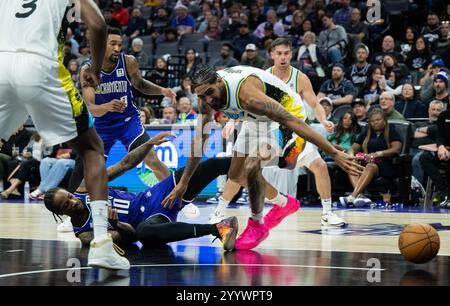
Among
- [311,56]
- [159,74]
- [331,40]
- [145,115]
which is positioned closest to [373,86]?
[311,56]

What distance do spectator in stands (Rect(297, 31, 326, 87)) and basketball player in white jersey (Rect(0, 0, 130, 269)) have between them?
28.7 feet

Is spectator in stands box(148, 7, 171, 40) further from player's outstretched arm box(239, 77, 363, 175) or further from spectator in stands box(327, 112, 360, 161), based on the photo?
player's outstretched arm box(239, 77, 363, 175)

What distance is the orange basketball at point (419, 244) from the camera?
489 cm

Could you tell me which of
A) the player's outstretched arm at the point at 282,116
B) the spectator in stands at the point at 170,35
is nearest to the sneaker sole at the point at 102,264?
the player's outstretched arm at the point at 282,116

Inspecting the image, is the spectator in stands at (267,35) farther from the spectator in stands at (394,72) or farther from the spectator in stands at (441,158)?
the spectator in stands at (441,158)

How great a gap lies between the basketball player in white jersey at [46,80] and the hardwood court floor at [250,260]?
0.37m

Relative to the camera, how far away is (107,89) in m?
7.96

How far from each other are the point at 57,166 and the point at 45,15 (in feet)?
24.7

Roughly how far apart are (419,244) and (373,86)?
7.39m

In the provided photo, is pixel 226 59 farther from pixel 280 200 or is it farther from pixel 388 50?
pixel 280 200

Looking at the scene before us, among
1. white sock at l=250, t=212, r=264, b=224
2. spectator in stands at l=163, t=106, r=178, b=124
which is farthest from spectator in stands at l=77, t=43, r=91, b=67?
white sock at l=250, t=212, r=264, b=224

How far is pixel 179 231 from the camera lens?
555cm
